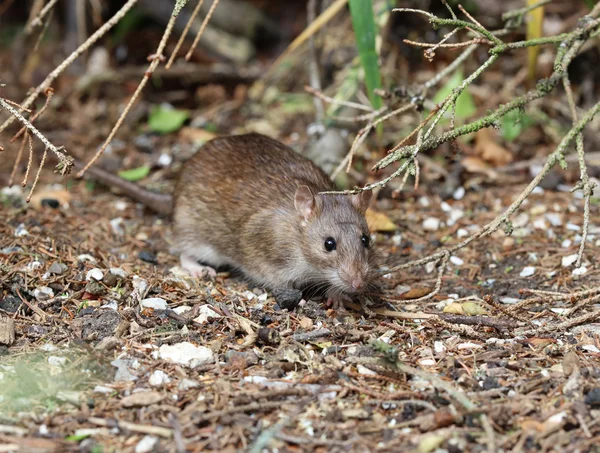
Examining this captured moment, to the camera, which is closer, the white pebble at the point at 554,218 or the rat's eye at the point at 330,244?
the rat's eye at the point at 330,244

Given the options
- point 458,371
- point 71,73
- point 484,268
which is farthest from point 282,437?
point 71,73

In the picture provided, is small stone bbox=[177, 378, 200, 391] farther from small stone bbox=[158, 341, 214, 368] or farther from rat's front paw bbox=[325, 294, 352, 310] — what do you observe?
rat's front paw bbox=[325, 294, 352, 310]

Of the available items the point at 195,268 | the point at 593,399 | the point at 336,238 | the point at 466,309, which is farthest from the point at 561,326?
the point at 195,268

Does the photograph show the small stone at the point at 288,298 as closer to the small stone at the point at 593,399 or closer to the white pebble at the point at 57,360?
the white pebble at the point at 57,360

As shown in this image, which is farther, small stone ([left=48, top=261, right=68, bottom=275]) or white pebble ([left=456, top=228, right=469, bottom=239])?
white pebble ([left=456, top=228, right=469, bottom=239])

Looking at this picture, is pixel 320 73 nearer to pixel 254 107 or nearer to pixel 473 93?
pixel 254 107

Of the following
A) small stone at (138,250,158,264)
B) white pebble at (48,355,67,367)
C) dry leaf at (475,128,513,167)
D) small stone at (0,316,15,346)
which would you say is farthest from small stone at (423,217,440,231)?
small stone at (0,316,15,346)

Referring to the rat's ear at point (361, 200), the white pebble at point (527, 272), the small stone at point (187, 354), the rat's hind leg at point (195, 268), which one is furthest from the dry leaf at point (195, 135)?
the small stone at point (187, 354)
